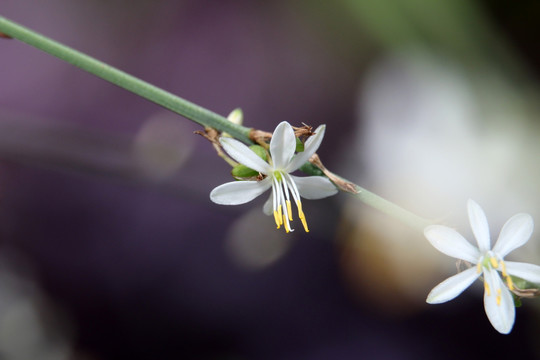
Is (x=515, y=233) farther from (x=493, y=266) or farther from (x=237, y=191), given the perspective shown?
(x=237, y=191)

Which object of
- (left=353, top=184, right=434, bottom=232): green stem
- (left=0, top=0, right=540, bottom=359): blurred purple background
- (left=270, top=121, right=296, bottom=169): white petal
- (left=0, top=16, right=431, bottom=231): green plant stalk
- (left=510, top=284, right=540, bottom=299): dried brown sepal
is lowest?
(left=510, top=284, right=540, bottom=299): dried brown sepal

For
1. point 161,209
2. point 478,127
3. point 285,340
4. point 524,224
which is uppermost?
point 478,127

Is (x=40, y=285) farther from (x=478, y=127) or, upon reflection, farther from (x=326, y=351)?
(x=478, y=127)

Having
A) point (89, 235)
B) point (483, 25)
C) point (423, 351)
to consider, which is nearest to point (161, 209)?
point (89, 235)

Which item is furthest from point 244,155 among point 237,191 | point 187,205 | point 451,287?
point 187,205

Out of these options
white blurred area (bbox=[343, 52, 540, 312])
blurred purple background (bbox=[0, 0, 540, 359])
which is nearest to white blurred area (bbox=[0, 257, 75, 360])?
blurred purple background (bbox=[0, 0, 540, 359])

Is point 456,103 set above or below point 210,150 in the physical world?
above

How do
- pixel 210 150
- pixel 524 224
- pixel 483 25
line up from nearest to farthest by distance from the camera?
pixel 524 224
pixel 483 25
pixel 210 150

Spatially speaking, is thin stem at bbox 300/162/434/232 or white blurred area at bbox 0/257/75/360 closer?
thin stem at bbox 300/162/434/232

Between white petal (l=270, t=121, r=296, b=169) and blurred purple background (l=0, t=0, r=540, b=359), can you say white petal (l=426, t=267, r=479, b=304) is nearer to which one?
white petal (l=270, t=121, r=296, b=169)
